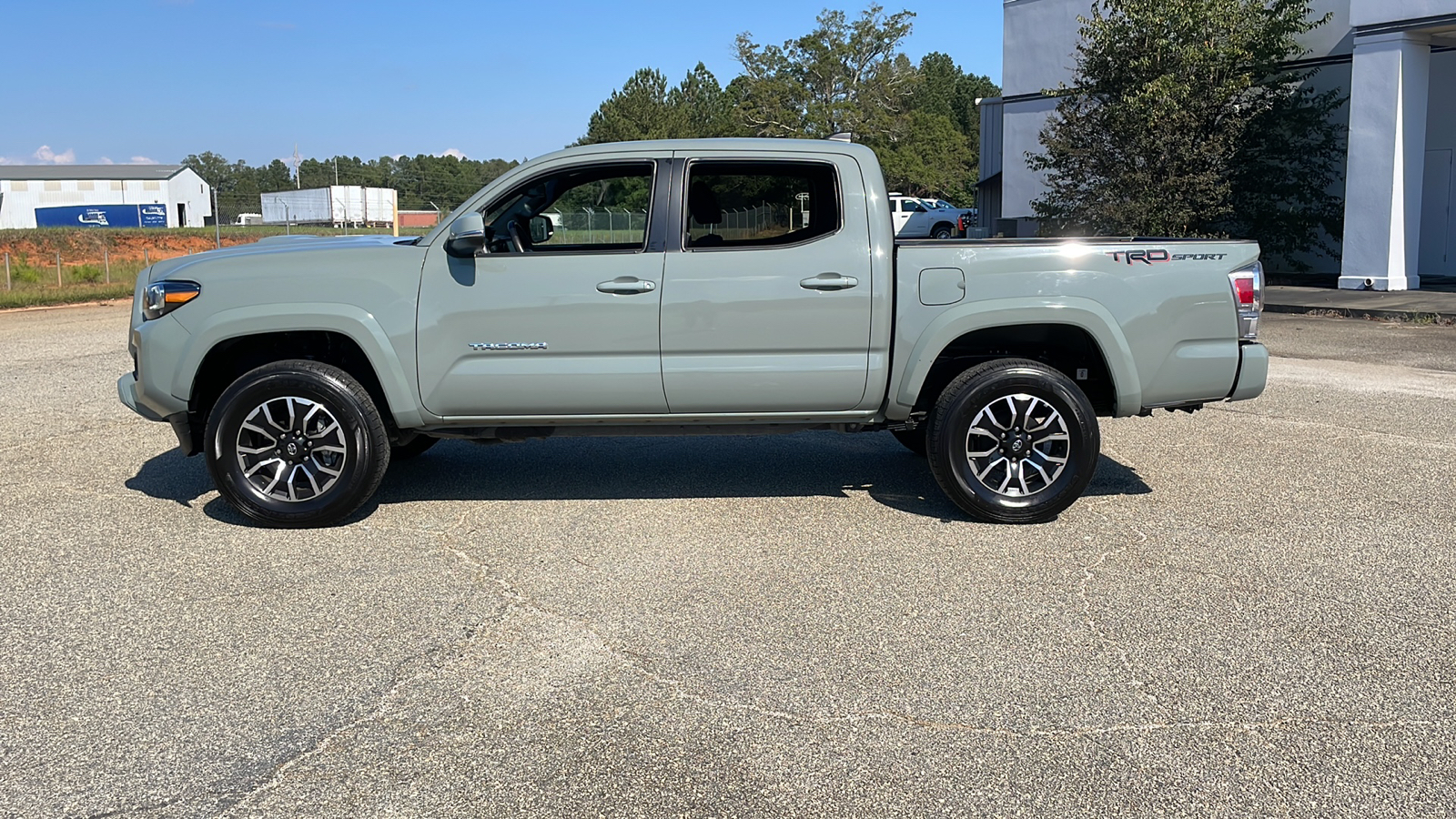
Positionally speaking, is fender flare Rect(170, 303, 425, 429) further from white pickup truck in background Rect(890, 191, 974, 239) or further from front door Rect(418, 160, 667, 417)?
white pickup truck in background Rect(890, 191, 974, 239)

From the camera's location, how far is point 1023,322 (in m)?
6.06

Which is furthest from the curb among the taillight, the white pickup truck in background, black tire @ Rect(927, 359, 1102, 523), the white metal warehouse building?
the white metal warehouse building

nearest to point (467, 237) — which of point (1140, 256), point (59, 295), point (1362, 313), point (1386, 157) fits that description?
point (1140, 256)

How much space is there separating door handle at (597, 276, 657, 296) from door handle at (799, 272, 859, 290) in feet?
2.50

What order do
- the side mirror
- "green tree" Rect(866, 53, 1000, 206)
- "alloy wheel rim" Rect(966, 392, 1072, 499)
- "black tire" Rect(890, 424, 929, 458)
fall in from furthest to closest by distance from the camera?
"green tree" Rect(866, 53, 1000, 206), "black tire" Rect(890, 424, 929, 458), "alloy wheel rim" Rect(966, 392, 1072, 499), the side mirror

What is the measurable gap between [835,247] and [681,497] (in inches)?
66.5

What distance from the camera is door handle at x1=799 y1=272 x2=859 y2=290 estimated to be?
19.7 ft

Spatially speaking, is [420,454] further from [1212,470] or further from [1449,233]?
[1449,233]

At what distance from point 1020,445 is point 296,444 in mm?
3654

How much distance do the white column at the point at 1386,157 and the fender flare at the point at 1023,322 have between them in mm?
15507

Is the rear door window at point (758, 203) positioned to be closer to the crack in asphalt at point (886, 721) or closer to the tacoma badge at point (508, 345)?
the tacoma badge at point (508, 345)

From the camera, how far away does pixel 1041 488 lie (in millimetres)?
6129

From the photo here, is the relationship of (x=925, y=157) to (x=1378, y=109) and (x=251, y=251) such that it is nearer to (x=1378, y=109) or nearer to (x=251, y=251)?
(x=1378, y=109)

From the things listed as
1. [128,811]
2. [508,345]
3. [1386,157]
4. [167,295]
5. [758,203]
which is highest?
[1386,157]
